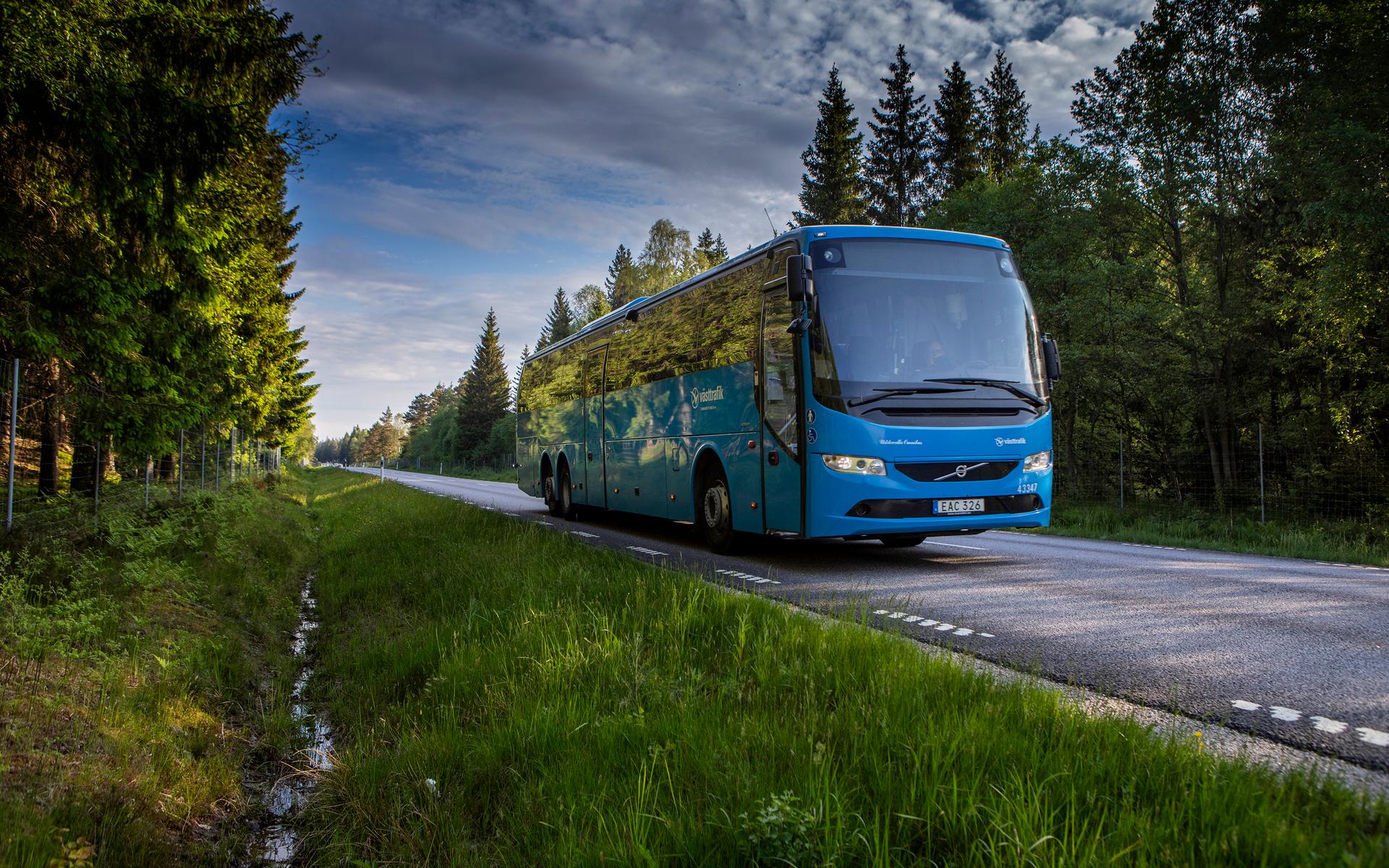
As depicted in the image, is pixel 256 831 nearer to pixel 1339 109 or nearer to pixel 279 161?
pixel 279 161

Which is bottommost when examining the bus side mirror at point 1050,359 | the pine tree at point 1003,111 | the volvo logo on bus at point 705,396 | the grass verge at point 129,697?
the grass verge at point 129,697

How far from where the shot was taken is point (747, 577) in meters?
7.88

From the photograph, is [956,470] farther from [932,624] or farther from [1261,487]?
[1261,487]

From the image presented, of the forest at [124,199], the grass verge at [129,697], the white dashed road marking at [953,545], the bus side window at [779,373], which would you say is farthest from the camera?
the white dashed road marking at [953,545]

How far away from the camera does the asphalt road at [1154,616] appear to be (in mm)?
3660

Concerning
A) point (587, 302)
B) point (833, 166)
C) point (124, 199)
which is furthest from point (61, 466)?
point (587, 302)

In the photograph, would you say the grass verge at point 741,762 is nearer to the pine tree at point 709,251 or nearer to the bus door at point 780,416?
the bus door at point 780,416

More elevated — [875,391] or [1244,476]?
[875,391]

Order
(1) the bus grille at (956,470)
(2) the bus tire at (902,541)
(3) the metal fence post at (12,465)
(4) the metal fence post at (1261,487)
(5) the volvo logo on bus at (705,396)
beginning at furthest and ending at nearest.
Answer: (4) the metal fence post at (1261,487), (2) the bus tire at (902,541), (5) the volvo logo on bus at (705,396), (1) the bus grille at (956,470), (3) the metal fence post at (12,465)

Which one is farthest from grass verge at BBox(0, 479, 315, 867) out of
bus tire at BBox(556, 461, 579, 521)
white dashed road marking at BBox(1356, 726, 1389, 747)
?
bus tire at BBox(556, 461, 579, 521)

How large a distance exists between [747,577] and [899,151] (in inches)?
1390

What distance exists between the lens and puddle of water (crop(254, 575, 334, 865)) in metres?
3.73

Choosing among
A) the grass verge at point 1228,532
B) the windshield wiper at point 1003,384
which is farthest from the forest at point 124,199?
the grass verge at point 1228,532

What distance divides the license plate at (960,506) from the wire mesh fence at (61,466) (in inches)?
295
